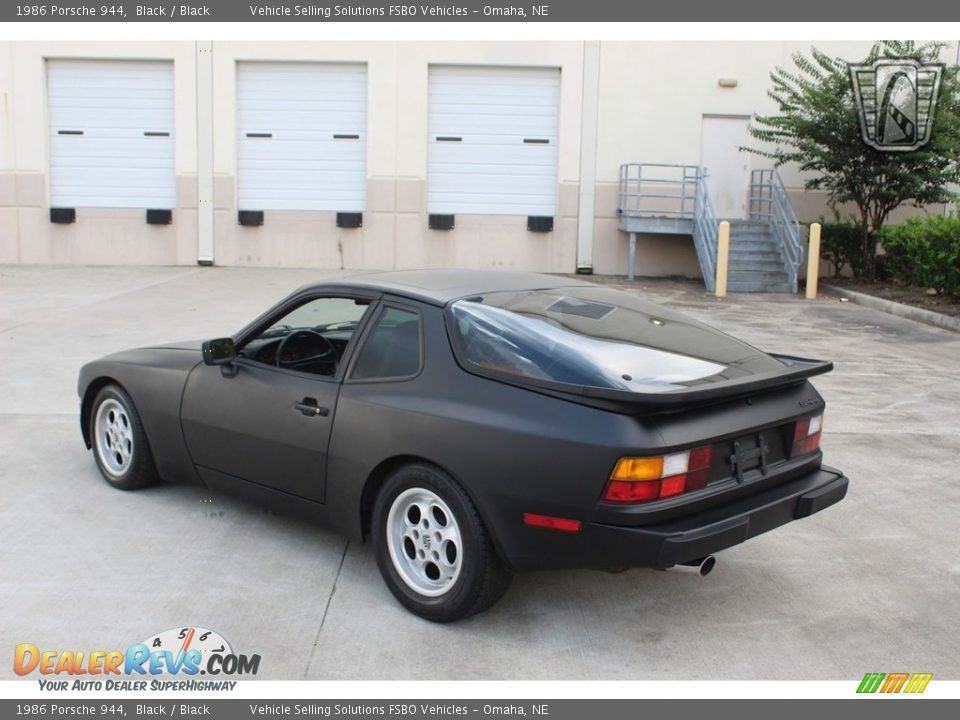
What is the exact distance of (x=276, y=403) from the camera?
16.4ft

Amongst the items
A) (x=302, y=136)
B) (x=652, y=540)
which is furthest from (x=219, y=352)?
(x=302, y=136)

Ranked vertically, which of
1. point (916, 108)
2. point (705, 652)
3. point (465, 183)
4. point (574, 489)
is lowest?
point (705, 652)

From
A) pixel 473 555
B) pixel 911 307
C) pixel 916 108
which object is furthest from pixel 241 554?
pixel 916 108

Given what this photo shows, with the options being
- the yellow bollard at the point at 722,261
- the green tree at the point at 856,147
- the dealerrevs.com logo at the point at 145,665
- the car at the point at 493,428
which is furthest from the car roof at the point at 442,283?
the green tree at the point at 856,147

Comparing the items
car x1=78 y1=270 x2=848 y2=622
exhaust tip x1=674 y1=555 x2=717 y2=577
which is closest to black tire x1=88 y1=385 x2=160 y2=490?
car x1=78 y1=270 x2=848 y2=622

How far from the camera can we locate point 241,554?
5.12 m

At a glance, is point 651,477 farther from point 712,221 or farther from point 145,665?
point 712,221

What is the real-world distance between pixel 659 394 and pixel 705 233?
16.5m

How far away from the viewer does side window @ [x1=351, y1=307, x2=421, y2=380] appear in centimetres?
459

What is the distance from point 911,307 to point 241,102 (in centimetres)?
1378

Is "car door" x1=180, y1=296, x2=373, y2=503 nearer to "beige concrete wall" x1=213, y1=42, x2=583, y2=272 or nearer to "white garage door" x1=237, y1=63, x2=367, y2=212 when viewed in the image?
"beige concrete wall" x1=213, y1=42, x2=583, y2=272

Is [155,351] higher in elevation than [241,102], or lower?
lower

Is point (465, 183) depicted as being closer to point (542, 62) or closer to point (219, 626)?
point (542, 62)

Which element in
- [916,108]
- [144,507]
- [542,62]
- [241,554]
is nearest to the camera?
[241,554]
